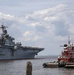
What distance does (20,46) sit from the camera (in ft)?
502

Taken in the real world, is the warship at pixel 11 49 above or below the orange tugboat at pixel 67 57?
above

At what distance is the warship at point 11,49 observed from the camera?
475 feet

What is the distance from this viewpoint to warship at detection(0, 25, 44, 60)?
475ft

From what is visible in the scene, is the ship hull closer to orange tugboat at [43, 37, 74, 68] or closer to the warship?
the warship

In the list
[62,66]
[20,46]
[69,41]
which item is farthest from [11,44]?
[62,66]

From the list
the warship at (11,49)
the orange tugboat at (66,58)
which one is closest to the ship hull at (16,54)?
the warship at (11,49)

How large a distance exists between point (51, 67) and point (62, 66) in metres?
4.23

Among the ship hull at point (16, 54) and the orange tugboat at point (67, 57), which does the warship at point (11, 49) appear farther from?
the orange tugboat at point (67, 57)

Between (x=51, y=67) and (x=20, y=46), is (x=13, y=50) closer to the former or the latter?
(x=20, y=46)

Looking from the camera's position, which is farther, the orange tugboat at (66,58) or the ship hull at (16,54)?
the ship hull at (16,54)

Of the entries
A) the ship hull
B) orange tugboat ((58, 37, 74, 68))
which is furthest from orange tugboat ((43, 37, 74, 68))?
the ship hull

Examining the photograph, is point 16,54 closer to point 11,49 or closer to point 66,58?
point 11,49

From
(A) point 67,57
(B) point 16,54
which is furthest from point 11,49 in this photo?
(A) point 67,57

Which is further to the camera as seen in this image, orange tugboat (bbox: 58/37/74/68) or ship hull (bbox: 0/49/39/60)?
ship hull (bbox: 0/49/39/60)
